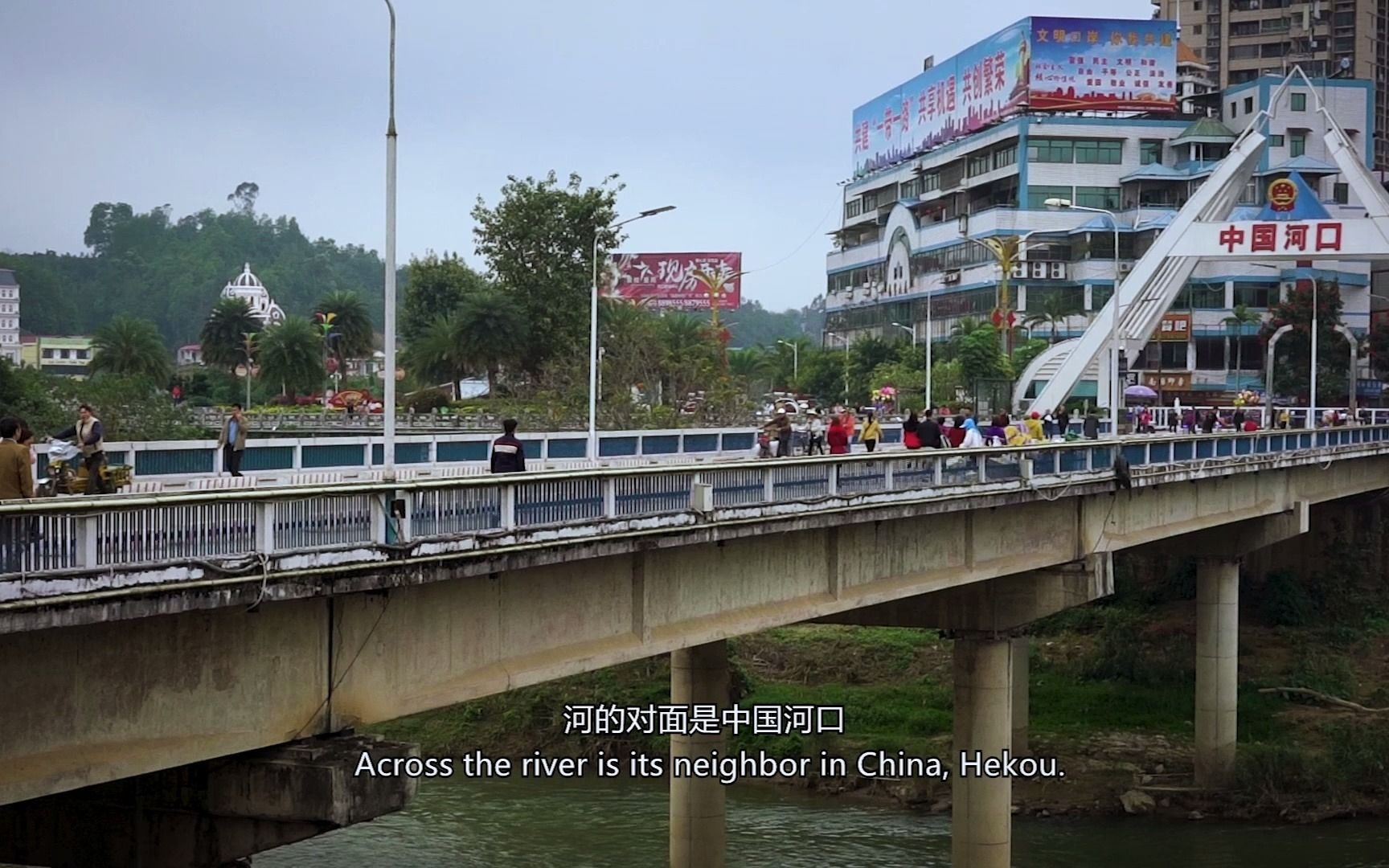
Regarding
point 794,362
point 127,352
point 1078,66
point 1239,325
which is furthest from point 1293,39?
point 127,352

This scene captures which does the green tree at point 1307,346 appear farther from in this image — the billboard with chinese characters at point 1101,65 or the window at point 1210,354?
the billboard with chinese characters at point 1101,65

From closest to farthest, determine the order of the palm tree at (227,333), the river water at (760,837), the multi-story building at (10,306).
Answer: the river water at (760,837) < the palm tree at (227,333) < the multi-story building at (10,306)

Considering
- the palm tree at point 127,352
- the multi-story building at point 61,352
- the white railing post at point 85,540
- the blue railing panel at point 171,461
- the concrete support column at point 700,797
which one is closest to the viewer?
the white railing post at point 85,540

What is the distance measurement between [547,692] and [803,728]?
6905 mm

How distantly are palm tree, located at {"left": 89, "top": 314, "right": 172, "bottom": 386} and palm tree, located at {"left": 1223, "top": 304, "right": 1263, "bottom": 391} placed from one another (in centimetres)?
6266

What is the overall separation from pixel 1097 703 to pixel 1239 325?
207 ft

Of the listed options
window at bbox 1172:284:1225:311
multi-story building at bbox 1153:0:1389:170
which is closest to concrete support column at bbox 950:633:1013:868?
window at bbox 1172:284:1225:311

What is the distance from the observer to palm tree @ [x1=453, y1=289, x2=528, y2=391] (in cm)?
6681

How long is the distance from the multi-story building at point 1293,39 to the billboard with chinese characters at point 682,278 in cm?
5156

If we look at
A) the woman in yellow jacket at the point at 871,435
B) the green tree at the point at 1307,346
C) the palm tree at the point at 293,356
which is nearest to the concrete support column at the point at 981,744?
the woman in yellow jacket at the point at 871,435

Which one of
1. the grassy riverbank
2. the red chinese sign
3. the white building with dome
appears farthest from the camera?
the white building with dome

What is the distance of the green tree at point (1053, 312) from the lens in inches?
4092

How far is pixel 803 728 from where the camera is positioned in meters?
41.7

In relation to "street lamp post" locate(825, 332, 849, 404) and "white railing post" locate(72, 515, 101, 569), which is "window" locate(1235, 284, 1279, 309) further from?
"white railing post" locate(72, 515, 101, 569)
